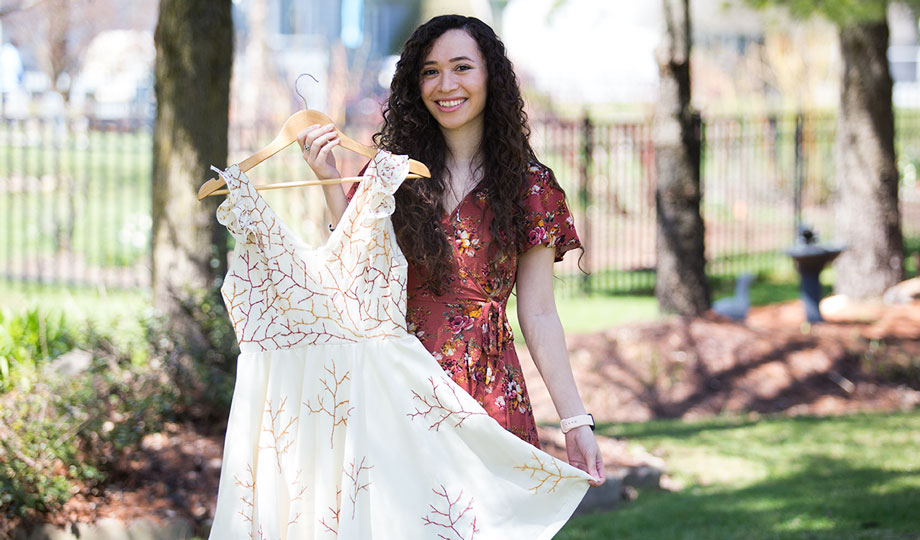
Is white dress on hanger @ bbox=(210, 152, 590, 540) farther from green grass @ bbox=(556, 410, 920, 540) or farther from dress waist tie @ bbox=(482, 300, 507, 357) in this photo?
green grass @ bbox=(556, 410, 920, 540)

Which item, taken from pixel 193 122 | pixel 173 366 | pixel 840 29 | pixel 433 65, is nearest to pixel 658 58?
pixel 840 29

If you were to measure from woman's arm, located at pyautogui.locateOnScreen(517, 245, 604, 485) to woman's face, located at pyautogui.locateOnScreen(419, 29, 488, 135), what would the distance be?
0.40 metres

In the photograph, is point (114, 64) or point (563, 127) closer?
point (563, 127)

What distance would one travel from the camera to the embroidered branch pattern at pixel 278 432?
7.63 ft

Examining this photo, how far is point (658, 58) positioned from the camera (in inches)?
312

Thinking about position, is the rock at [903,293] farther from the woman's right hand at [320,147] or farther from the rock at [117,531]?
the woman's right hand at [320,147]

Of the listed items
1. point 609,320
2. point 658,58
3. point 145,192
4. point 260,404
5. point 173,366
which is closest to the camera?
point 260,404

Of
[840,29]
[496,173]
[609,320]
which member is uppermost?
[840,29]

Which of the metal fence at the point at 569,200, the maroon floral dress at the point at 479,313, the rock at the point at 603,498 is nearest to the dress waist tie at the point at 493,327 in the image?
the maroon floral dress at the point at 479,313

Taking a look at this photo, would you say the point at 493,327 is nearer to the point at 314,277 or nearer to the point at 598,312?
the point at 314,277

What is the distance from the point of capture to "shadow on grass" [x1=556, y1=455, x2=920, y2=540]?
4.20 metres

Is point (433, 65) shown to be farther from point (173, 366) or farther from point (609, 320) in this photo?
point (609, 320)

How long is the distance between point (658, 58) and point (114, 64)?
16395 millimetres

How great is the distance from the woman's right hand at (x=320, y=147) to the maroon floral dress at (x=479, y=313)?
0.31 m
